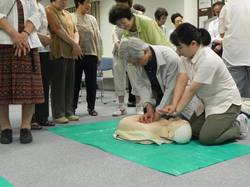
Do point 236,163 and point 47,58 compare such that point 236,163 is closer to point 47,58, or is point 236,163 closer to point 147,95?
point 147,95

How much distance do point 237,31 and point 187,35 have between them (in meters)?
1.33

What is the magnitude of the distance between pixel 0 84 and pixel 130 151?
998mm

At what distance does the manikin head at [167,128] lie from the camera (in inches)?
75.9

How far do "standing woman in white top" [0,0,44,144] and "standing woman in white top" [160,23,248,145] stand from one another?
3.14 feet

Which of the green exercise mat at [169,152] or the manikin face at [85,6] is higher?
the manikin face at [85,6]

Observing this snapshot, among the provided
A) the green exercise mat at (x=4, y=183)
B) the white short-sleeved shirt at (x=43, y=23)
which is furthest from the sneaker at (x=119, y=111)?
the green exercise mat at (x=4, y=183)

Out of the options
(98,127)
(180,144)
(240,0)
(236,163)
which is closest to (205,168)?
(236,163)

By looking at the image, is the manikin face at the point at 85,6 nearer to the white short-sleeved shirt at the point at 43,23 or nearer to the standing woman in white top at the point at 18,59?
the white short-sleeved shirt at the point at 43,23

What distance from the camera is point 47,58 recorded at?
8.60 feet

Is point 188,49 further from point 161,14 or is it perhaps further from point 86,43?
point 161,14

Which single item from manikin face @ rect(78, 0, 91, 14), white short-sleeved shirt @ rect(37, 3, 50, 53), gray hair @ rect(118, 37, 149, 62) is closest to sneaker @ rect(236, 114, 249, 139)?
gray hair @ rect(118, 37, 149, 62)

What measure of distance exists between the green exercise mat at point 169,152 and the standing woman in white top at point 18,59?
48 cm

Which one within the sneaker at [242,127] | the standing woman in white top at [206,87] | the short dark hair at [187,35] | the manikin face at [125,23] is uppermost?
the manikin face at [125,23]

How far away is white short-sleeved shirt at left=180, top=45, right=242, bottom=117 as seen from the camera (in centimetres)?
179
